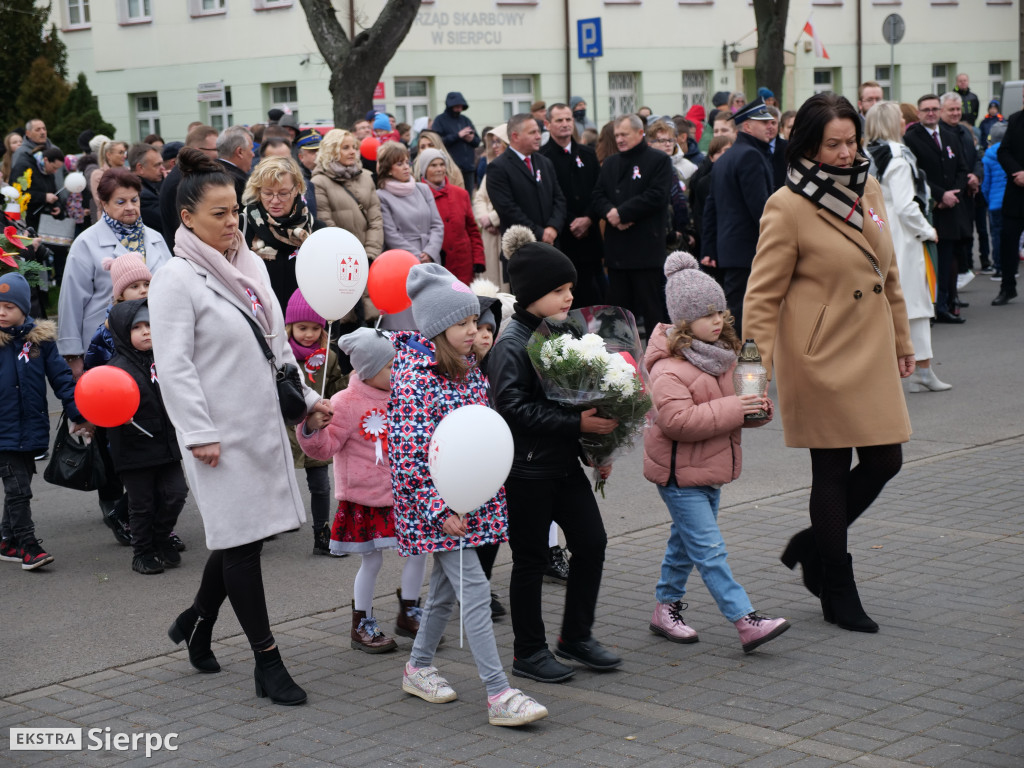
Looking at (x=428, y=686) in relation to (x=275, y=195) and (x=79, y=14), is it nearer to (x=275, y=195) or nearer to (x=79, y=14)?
(x=275, y=195)

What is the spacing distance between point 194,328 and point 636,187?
7.21 m

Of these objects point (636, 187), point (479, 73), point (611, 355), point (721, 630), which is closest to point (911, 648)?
point (721, 630)

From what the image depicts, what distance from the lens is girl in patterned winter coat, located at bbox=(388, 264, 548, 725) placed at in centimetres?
486

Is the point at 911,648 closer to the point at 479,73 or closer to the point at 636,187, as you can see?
the point at 636,187

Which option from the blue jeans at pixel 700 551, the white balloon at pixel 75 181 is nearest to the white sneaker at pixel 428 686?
the blue jeans at pixel 700 551

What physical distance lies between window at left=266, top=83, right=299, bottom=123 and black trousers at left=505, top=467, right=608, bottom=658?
1132 inches

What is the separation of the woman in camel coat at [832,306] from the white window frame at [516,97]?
95.2ft

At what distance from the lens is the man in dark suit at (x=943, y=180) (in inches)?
569

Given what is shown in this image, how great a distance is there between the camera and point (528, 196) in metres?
11.7

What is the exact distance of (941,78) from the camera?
135 ft

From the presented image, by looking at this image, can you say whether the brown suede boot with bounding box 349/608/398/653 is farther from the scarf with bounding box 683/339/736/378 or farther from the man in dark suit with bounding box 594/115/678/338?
the man in dark suit with bounding box 594/115/678/338

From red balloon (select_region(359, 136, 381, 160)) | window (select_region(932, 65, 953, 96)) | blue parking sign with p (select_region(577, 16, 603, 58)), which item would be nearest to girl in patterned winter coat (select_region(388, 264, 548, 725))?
red balloon (select_region(359, 136, 381, 160))

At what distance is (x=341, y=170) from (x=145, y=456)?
3873 millimetres

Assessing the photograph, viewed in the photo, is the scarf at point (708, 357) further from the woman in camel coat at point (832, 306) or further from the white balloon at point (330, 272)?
the white balloon at point (330, 272)
